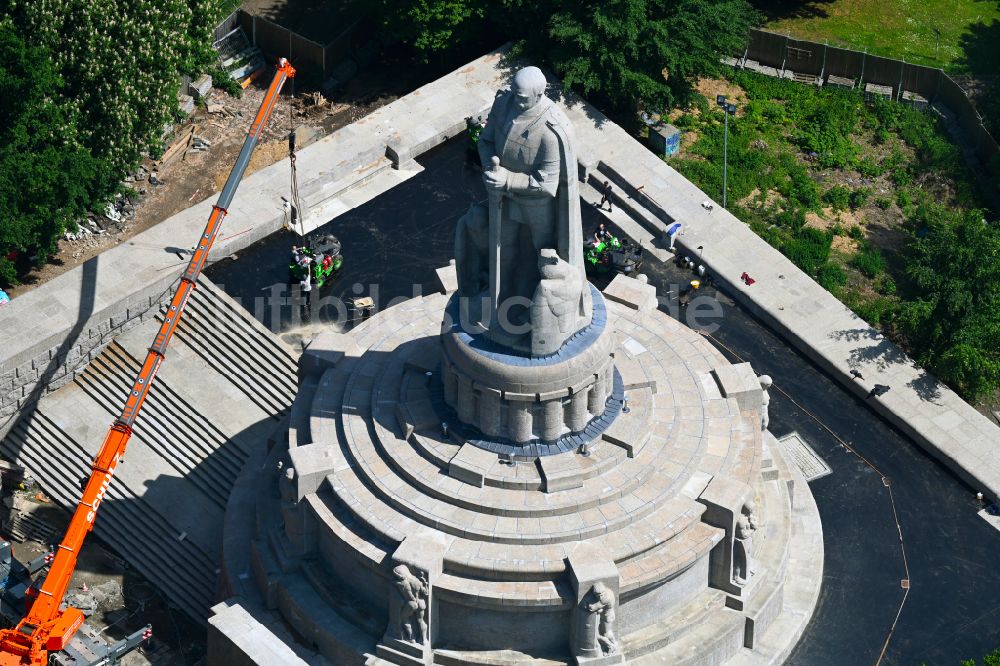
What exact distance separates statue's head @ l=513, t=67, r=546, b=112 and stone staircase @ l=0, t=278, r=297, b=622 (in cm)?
2620

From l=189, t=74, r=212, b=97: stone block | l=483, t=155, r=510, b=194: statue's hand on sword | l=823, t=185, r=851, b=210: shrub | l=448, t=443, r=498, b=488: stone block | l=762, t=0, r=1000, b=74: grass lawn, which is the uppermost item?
l=483, t=155, r=510, b=194: statue's hand on sword

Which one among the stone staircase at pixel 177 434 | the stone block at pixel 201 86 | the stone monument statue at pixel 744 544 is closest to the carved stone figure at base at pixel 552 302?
the stone monument statue at pixel 744 544

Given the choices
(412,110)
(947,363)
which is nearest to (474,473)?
(947,363)

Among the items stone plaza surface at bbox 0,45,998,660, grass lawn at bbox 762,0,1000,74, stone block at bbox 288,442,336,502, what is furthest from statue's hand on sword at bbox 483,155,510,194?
grass lawn at bbox 762,0,1000,74

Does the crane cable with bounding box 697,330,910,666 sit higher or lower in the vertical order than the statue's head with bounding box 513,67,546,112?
lower

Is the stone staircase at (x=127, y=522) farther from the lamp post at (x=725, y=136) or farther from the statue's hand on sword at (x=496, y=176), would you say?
the lamp post at (x=725, y=136)

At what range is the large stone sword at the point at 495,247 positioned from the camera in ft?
231

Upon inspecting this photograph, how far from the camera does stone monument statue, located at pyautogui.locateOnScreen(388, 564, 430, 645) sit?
71.6m

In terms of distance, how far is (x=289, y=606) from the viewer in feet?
250

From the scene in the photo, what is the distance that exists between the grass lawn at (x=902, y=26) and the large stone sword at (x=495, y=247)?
152 feet

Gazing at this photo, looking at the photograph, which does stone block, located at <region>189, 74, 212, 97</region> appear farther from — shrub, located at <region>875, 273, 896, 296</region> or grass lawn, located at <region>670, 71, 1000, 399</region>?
shrub, located at <region>875, 273, 896, 296</region>

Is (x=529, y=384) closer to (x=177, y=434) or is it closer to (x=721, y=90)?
(x=177, y=434)

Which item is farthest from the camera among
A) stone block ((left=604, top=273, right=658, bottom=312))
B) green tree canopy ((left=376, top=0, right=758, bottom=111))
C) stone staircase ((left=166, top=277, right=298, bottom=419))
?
green tree canopy ((left=376, top=0, right=758, bottom=111))

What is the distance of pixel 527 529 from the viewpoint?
72938 mm
